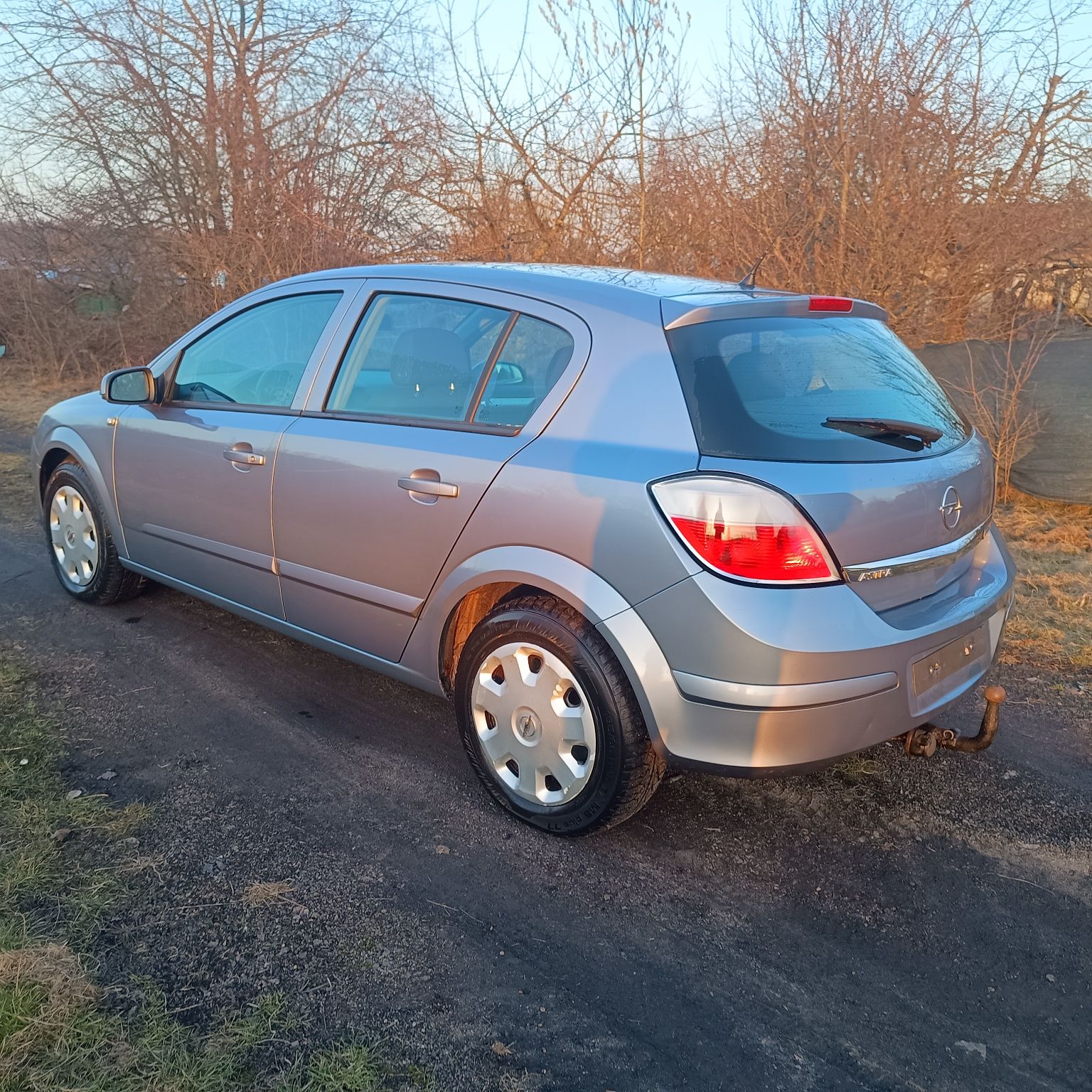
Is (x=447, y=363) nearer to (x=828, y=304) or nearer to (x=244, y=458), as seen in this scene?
(x=244, y=458)

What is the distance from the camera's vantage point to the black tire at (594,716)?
2.68 meters

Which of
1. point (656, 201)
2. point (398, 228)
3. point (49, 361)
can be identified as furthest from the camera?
Result: point (49, 361)

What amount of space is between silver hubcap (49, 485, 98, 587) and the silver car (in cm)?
136

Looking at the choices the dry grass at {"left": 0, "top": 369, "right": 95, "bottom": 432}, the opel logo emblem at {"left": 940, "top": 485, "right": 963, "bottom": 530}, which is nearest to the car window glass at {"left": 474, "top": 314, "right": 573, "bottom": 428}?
the opel logo emblem at {"left": 940, "top": 485, "right": 963, "bottom": 530}

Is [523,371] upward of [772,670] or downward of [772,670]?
upward

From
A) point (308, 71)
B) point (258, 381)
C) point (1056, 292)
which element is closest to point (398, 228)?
point (308, 71)

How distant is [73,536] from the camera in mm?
4926

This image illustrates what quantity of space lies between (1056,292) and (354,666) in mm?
7143

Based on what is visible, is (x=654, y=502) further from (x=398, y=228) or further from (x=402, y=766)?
(x=398, y=228)

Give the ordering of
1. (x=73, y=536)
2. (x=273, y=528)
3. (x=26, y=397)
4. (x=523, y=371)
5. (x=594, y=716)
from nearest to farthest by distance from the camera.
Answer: (x=594, y=716), (x=523, y=371), (x=273, y=528), (x=73, y=536), (x=26, y=397)

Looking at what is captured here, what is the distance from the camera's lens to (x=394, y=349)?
346 cm

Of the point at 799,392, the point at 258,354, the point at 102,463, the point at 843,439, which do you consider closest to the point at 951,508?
the point at 843,439

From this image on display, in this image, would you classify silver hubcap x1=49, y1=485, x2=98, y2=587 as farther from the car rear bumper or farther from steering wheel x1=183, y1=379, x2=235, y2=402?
the car rear bumper

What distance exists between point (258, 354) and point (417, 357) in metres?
1.02
